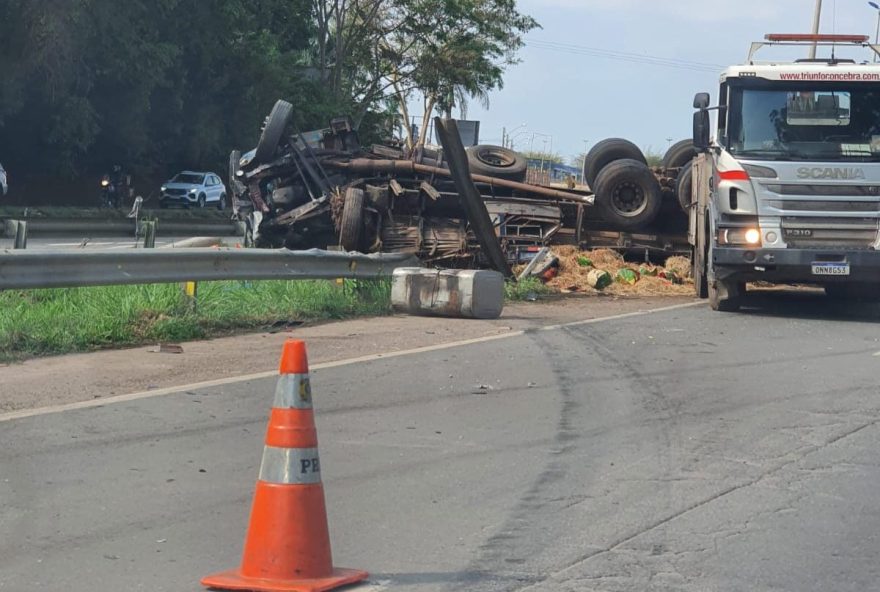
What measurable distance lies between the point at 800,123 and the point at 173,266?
25.9 feet

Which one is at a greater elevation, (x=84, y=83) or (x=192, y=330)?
(x=84, y=83)

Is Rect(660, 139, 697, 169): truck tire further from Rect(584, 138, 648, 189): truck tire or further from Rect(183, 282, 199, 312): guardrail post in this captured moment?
Rect(183, 282, 199, 312): guardrail post

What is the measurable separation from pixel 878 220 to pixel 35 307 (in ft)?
31.3

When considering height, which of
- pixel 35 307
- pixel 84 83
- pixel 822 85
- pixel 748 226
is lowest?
pixel 35 307

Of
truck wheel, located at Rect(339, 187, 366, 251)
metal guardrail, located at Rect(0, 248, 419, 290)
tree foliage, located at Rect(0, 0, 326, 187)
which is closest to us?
metal guardrail, located at Rect(0, 248, 419, 290)

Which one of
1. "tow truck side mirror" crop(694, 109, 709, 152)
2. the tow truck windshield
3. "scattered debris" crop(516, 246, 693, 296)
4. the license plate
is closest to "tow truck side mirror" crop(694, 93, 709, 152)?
"tow truck side mirror" crop(694, 109, 709, 152)

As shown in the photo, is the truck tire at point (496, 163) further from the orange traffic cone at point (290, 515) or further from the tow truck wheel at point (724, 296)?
the orange traffic cone at point (290, 515)

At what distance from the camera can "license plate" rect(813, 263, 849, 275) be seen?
14.4 m

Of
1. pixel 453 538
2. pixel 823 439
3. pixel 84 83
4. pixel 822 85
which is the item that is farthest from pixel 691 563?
pixel 84 83

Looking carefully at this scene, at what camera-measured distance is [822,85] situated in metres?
14.8

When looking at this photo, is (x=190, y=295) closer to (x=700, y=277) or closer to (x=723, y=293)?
(x=723, y=293)

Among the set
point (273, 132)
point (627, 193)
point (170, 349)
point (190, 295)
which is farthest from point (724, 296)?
point (170, 349)

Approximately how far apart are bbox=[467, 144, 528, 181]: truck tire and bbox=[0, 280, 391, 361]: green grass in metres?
5.36

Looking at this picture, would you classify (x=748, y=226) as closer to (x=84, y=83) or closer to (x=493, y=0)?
(x=84, y=83)
